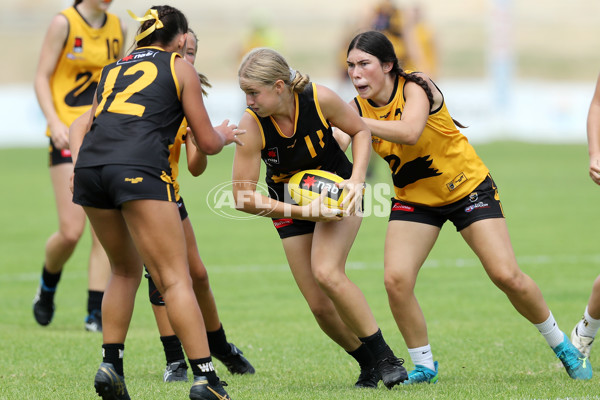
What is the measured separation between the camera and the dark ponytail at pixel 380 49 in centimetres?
523

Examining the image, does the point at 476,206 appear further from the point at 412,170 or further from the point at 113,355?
the point at 113,355

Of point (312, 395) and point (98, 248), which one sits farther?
point (98, 248)

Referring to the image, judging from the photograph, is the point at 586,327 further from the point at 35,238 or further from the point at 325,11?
the point at 325,11

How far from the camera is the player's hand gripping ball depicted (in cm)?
495

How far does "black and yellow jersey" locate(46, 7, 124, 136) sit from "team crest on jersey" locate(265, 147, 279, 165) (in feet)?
8.44

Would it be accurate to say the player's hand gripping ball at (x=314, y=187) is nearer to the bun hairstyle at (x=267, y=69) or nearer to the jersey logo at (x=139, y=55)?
the bun hairstyle at (x=267, y=69)

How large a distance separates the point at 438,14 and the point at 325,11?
5836mm

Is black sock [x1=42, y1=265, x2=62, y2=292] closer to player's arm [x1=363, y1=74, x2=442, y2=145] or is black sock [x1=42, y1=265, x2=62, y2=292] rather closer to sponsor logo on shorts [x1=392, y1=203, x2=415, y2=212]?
sponsor logo on shorts [x1=392, y1=203, x2=415, y2=212]

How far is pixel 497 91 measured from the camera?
2180 cm

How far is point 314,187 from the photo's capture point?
5004mm

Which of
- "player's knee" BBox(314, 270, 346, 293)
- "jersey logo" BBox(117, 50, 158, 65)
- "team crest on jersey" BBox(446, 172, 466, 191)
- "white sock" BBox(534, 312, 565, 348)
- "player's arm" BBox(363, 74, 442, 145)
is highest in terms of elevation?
"jersey logo" BBox(117, 50, 158, 65)

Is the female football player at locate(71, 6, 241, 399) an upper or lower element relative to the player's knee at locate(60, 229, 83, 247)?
upper

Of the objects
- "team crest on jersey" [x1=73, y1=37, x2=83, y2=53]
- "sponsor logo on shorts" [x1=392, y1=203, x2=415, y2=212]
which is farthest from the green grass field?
"team crest on jersey" [x1=73, y1=37, x2=83, y2=53]

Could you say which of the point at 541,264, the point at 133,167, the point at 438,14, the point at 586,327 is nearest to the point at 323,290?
the point at 133,167
